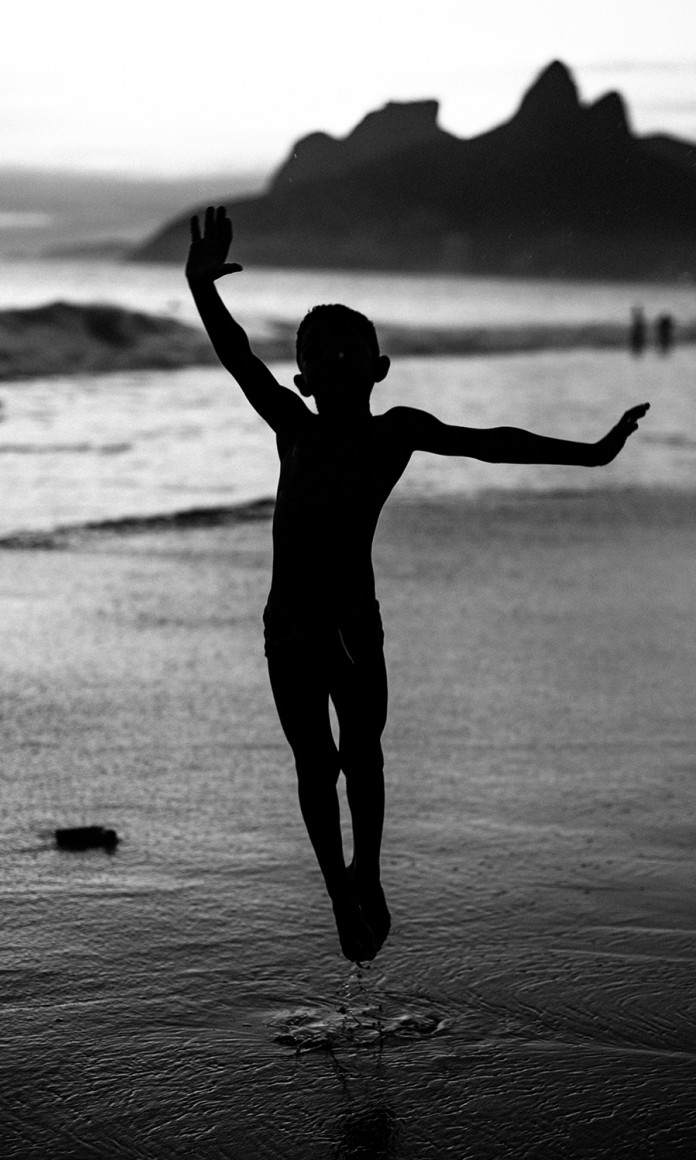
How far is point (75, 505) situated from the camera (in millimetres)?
Answer: 11883

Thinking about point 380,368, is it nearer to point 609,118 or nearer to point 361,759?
point 361,759

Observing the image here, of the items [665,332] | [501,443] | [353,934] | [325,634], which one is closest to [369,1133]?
[353,934]

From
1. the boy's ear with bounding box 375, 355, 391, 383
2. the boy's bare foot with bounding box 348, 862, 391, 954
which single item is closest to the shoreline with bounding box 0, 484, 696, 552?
the boy's ear with bounding box 375, 355, 391, 383

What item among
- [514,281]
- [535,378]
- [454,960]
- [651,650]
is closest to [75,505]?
[651,650]

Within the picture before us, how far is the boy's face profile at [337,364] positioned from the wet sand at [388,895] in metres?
1.35

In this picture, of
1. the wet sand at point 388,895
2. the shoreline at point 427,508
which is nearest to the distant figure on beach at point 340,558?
the wet sand at point 388,895

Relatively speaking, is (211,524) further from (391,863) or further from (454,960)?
(454,960)

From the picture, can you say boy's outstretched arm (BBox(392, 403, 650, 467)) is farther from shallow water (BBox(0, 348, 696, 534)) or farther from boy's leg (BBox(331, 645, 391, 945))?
shallow water (BBox(0, 348, 696, 534))

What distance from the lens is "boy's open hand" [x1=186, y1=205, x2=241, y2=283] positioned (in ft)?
11.3

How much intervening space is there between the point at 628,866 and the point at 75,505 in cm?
819

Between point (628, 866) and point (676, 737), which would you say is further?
point (676, 737)

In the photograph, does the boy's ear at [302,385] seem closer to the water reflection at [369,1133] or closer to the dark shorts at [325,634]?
the dark shorts at [325,634]

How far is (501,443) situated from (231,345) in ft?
2.12

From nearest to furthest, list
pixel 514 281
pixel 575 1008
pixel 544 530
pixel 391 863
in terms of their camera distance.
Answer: pixel 575 1008
pixel 391 863
pixel 544 530
pixel 514 281
